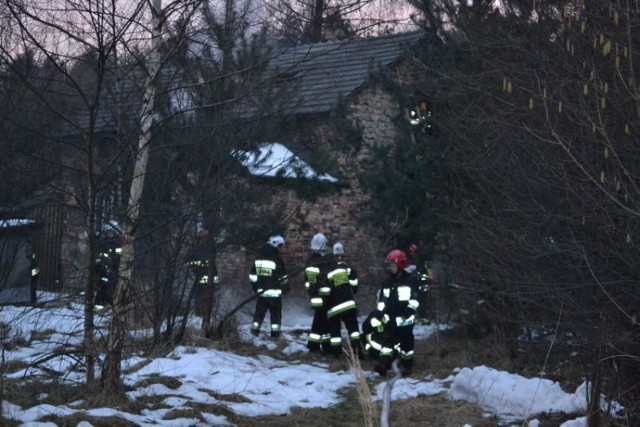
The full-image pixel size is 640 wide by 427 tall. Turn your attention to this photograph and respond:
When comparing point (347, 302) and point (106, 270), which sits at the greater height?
point (106, 270)

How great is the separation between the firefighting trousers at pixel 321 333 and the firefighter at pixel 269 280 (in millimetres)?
808

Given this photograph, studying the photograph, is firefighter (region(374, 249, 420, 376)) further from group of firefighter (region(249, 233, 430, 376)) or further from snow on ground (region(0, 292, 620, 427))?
snow on ground (region(0, 292, 620, 427))

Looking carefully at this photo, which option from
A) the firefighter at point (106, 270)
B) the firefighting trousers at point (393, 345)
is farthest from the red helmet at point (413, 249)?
the firefighter at point (106, 270)

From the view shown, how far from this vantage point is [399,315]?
13445 millimetres

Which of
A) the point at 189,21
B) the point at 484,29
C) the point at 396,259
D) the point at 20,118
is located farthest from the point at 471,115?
the point at 20,118

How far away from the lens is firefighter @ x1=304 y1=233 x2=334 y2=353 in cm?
1521

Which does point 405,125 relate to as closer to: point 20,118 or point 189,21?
point 20,118

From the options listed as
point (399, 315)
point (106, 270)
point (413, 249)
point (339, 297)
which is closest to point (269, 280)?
point (339, 297)

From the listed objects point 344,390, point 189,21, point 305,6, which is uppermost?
point 305,6

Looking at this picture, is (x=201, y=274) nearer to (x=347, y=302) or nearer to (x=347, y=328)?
(x=347, y=302)

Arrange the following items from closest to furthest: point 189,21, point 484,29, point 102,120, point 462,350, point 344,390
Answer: point 189,21
point 102,120
point 484,29
point 344,390
point 462,350

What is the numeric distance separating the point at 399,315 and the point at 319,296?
6.95 feet

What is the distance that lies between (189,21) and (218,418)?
3.83m

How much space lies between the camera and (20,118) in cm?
1171
